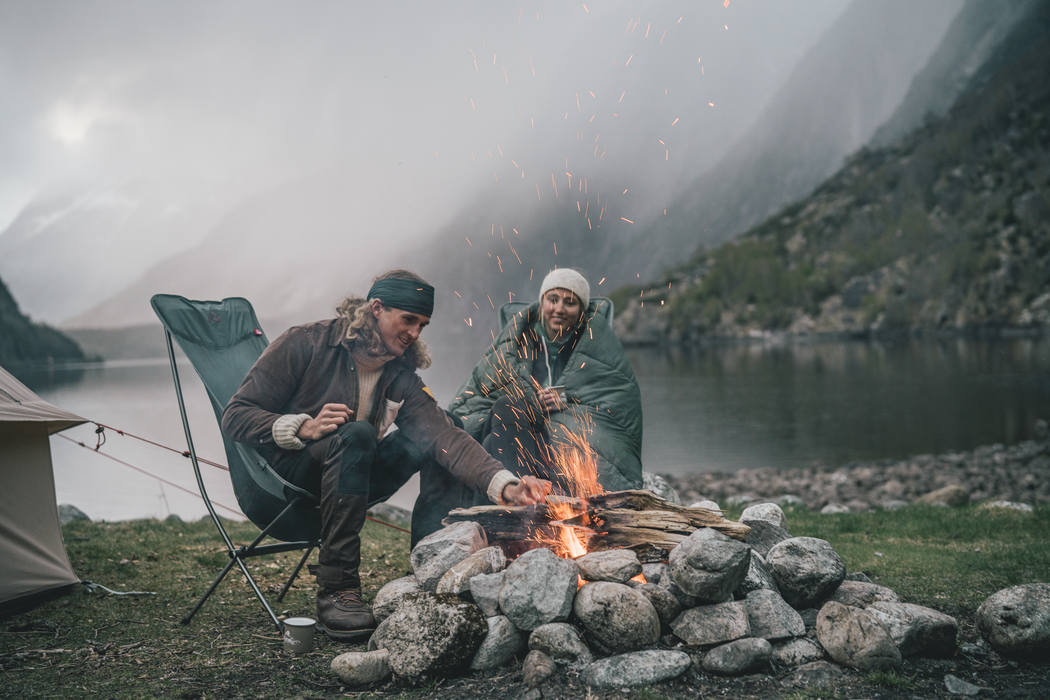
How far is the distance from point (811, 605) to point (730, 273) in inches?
4037

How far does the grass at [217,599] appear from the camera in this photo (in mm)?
2588

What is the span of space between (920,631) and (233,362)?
362 centimetres

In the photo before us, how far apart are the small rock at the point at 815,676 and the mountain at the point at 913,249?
2755 inches

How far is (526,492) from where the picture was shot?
3.42 metres

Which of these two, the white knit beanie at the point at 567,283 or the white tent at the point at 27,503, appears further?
the white knit beanie at the point at 567,283

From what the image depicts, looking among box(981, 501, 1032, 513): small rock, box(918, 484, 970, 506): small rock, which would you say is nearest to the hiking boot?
box(981, 501, 1032, 513): small rock

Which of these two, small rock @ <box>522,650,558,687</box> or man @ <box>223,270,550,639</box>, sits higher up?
man @ <box>223,270,550,639</box>

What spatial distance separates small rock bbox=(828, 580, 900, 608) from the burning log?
2.00 feet

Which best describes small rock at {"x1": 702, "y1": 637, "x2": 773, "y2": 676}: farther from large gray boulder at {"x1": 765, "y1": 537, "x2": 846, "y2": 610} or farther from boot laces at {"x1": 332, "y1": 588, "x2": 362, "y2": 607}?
boot laces at {"x1": 332, "y1": 588, "x2": 362, "y2": 607}

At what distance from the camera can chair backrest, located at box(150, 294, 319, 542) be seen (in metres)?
3.39

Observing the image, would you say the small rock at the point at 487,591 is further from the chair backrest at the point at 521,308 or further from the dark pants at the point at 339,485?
the chair backrest at the point at 521,308

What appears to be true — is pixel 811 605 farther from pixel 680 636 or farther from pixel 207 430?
pixel 207 430

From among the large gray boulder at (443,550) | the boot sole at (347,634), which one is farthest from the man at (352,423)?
the large gray boulder at (443,550)

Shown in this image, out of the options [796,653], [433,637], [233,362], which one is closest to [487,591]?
[433,637]
